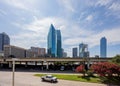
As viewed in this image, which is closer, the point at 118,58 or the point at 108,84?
the point at 108,84

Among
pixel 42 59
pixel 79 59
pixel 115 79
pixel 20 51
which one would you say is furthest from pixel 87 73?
pixel 20 51

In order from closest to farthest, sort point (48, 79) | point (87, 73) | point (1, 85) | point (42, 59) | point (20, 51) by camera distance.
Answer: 1. point (1, 85)
2. point (48, 79)
3. point (87, 73)
4. point (42, 59)
5. point (20, 51)

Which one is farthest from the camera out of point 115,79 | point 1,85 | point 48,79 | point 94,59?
point 94,59

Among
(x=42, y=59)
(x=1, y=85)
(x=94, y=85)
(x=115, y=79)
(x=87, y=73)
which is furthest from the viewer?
(x=42, y=59)

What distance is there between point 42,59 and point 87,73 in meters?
31.5

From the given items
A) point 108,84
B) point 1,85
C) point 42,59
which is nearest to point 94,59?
point 42,59

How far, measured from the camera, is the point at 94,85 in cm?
3681

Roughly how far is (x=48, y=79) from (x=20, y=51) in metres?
160

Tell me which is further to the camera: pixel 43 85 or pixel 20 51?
pixel 20 51

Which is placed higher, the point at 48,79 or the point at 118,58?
the point at 118,58

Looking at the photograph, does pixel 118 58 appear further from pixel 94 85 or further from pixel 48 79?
pixel 48 79

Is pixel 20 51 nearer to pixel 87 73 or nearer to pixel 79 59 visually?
pixel 79 59

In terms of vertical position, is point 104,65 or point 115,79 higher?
point 104,65

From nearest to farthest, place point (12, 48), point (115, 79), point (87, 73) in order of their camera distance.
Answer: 1. point (115, 79)
2. point (87, 73)
3. point (12, 48)
